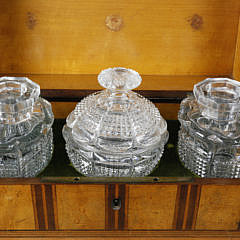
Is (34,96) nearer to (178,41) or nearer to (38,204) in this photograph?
(38,204)

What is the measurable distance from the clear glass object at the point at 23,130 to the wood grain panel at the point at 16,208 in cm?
6

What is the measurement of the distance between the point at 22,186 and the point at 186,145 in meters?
0.36

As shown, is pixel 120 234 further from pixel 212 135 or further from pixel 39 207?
pixel 212 135

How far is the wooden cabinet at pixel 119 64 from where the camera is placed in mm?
750

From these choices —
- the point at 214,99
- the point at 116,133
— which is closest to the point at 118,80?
the point at 116,133

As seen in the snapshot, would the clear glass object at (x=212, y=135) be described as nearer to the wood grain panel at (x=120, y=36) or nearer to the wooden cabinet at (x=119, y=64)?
the wooden cabinet at (x=119, y=64)

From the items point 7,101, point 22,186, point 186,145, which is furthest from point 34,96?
point 186,145

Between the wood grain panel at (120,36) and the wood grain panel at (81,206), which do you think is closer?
the wood grain panel at (81,206)

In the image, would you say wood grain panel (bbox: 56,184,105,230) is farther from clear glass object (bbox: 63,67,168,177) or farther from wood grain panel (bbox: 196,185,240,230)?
wood grain panel (bbox: 196,185,240,230)

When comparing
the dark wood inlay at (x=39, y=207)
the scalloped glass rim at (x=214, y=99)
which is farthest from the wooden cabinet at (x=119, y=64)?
the scalloped glass rim at (x=214, y=99)

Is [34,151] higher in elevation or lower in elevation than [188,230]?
higher

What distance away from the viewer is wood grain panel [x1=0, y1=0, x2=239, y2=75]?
37.3 inches

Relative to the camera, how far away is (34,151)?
804 millimetres

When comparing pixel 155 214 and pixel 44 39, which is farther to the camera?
pixel 44 39
